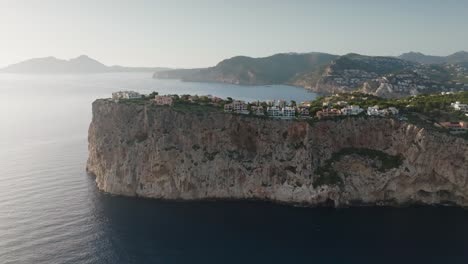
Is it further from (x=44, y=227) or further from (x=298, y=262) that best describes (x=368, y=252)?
(x=44, y=227)

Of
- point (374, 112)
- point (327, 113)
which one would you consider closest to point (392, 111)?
point (374, 112)

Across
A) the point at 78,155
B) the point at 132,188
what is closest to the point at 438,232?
the point at 132,188

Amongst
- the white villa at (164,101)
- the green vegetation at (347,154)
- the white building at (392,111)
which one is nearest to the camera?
the green vegetation at (347,154)

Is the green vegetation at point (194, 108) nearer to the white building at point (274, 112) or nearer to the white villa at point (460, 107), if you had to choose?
the white building at point (274, 112)

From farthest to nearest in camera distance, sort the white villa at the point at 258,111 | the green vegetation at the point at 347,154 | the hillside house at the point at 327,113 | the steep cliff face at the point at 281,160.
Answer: the white villa at the point at 258,111 < the hillside house at the point at 327,113 < the green vegetation at the point at 347,154 < the steep cliff face at the point at 281,160

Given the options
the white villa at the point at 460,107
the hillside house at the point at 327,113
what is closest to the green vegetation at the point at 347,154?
Answer: the hillside house at the point at 327,113

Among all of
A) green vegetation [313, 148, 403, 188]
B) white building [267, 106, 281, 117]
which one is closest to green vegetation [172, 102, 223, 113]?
white building [267, 106, 281, 117]

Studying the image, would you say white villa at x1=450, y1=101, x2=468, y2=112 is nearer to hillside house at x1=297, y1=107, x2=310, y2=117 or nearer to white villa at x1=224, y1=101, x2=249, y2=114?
hillside house at x1=297, y1=107, x2=310, y2=117
